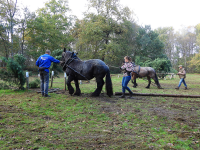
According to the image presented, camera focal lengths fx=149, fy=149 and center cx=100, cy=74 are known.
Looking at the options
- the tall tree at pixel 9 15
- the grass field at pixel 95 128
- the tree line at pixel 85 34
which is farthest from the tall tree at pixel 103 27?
the grass field at pixel 95 128

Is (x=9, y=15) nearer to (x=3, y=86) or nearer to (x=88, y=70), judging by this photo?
(x=3, y=86)

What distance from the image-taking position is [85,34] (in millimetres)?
28750

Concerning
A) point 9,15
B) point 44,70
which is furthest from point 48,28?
point 44,70

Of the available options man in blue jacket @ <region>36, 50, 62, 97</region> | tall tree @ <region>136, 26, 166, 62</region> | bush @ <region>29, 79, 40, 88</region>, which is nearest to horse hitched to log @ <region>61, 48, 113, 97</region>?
man in blue jacket @ <region>36, 50, 62, 97</region>

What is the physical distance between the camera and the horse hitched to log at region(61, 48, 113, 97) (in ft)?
23.6

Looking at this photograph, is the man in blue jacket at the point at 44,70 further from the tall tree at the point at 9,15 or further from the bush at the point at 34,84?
the tall tree at the point at 9,15

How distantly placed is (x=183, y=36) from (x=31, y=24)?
166ft

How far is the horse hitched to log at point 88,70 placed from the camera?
7203 millimetres

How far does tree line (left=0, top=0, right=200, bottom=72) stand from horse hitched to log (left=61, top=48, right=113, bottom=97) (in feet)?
51.3

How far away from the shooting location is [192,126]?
3.88 m

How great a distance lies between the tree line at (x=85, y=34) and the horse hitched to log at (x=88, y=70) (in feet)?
51.3

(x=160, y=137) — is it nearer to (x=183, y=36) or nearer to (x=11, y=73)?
(x=11, y=73)

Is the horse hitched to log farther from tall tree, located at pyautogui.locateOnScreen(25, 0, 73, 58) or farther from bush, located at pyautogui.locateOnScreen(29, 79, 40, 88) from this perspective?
tall tree, located at pyautogui.locateOnScreen(25, 0, 73, 58)

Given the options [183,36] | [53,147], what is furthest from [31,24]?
[183,36]
